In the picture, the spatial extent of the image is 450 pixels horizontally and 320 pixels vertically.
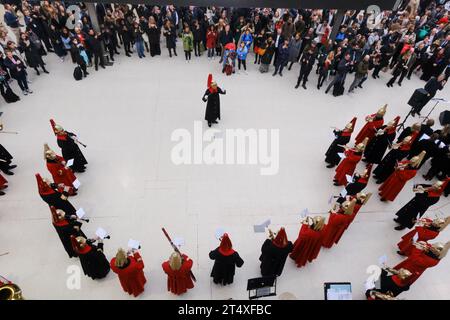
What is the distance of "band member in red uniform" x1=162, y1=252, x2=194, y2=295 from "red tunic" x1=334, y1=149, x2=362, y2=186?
489cm

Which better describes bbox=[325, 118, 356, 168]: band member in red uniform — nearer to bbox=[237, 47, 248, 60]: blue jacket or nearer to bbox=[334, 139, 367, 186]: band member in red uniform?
bbox=[334, 139, 367, 186]: band member in red uniform

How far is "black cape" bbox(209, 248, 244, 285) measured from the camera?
21.4ft

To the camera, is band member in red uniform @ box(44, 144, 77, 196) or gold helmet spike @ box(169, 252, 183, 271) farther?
band member in red uniform @ box(44, 144, 77, 196)

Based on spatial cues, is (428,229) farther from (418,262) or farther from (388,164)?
(388,164)

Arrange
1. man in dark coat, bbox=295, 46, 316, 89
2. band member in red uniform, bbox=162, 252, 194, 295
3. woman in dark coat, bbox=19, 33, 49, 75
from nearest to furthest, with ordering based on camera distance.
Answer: band member in red uniform, bbox=162, 252, 194, 295, woman in dark coat, bbox=19, 33, 49, 75, man in dark coat, bbox=295, 46, 316, 89

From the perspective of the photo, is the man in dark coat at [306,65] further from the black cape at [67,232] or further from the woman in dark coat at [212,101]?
the black cape at [67,232]

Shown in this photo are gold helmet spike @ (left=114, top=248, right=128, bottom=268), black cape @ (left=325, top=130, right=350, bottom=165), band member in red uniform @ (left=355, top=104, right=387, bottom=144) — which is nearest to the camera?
gold helmet spike @ (left=114, top=248, right=128, bottom=268)

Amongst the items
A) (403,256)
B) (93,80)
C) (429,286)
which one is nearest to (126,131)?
(93,80)

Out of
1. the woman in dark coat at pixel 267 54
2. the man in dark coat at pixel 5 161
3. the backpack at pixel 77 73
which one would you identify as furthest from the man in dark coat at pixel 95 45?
the woman in dark coat at pixel 267 54

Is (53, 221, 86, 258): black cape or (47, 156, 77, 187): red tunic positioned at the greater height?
(47, 156, 77, 187): red tunic

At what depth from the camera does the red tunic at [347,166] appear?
868cm

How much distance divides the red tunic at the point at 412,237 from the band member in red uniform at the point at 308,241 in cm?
205

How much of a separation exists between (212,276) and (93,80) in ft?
29.9

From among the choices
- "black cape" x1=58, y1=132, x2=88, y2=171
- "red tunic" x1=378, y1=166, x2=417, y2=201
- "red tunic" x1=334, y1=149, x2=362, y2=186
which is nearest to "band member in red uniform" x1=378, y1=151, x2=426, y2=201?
"red tunic" x1=378, y1=166, x2=417, y2=201
